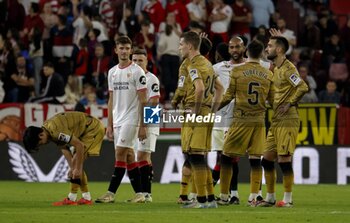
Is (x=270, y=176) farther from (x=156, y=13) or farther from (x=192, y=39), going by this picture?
(x=156, y=13)

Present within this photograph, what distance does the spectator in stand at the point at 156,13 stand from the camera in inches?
1171

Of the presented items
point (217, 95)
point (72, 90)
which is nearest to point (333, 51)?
point (72, 90)

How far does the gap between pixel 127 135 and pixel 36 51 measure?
1177 cm

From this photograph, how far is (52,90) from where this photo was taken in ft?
89.7

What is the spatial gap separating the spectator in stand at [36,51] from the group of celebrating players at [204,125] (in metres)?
10.6

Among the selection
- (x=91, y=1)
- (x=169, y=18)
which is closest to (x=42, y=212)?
(x=169, y=18)

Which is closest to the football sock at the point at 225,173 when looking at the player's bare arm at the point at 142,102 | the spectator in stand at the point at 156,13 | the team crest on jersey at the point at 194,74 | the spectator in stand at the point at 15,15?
the player's bare arm at the point at 142,102

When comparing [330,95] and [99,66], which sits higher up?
[99,66]

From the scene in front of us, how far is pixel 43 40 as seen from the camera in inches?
1168

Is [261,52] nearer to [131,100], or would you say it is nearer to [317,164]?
[131,100]

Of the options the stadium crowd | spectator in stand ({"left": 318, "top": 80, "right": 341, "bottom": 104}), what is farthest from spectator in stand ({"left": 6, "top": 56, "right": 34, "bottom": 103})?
spectator in stand ({"left": 318, "top": 80, "right": 341, "bottom": 104})

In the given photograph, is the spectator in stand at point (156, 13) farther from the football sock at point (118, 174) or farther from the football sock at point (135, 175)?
the football sock at point (118, 174)

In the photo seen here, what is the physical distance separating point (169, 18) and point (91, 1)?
284 cm

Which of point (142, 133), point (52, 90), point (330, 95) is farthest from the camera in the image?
point (52, 90)
